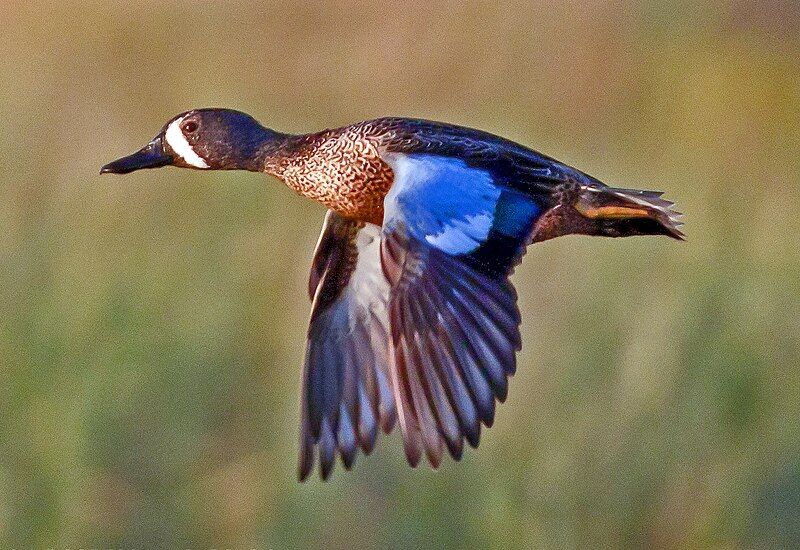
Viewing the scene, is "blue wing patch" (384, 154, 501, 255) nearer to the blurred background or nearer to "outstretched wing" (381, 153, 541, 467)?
"outstretched wing" (381, 153, 541, 467)

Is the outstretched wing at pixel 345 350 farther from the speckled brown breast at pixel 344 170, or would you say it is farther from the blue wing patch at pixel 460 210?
the blue wing patch at pixel 460 210

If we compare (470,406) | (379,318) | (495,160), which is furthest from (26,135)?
(470,406)

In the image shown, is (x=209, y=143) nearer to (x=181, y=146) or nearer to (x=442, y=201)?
(x=181, y=146)

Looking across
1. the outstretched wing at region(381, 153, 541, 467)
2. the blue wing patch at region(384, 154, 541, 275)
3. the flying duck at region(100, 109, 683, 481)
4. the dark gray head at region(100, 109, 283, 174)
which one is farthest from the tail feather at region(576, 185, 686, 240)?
the dark gray head at region(100, 109, 283, 174)

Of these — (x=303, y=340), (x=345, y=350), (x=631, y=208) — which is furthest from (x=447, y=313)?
(x=303, y=340)

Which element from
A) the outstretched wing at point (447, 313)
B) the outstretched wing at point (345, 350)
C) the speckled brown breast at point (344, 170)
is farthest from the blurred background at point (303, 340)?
the outstretched wing at point (447, 313)

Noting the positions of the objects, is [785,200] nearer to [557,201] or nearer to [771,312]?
[771,312]

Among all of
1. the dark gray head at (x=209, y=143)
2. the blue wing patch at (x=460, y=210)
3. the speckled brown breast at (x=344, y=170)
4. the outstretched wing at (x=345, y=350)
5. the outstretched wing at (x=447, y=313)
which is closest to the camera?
the outstretched wing at (x=447, y=313)
